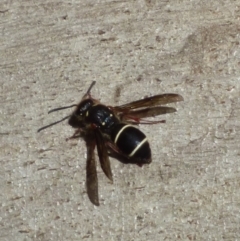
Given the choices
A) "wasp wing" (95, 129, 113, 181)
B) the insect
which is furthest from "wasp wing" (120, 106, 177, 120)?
"wasp wing" (95, 129, 113, 181)

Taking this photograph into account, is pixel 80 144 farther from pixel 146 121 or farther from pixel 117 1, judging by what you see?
pixel 117 1

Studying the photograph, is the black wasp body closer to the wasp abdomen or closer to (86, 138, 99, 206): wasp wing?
the wasp abdomen

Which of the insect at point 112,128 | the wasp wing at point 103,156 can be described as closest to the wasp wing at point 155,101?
the insect at point 112,128

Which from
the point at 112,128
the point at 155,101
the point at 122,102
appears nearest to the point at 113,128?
the point at 112,128

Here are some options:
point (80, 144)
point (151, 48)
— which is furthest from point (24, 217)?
point (151, 48)

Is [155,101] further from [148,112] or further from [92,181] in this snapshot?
[92,181]

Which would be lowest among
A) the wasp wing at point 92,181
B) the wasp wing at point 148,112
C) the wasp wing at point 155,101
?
the wasp wing at point 92,181

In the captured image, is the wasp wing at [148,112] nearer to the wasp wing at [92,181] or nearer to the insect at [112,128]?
the insect at [112,128]

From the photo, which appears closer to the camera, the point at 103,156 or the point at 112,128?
the point at 103,156
